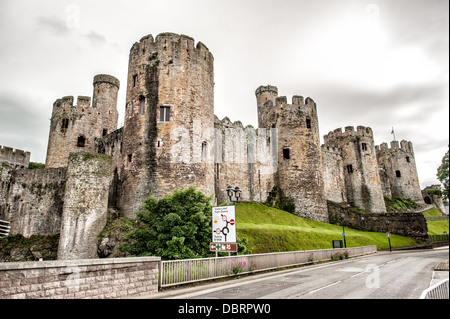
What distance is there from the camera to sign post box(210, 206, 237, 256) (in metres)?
14.3

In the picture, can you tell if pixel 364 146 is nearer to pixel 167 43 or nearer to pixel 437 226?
pixel 437 226

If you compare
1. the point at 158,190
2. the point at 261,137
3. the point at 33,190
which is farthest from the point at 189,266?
the point at 261,137

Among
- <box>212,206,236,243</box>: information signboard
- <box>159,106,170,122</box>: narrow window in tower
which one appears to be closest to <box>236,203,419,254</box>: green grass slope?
<box>212,206,236,243</box>: information signboard

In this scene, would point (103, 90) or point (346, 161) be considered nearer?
point (103, 90)

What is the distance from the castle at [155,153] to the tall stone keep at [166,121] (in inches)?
3.1

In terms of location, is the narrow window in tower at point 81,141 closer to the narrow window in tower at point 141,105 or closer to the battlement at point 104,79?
the battlement at point 104,79

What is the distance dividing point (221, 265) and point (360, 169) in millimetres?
38029

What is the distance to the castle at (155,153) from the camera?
20.9 meters

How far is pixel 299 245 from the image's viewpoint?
23.1m

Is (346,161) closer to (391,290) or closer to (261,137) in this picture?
(261,137)

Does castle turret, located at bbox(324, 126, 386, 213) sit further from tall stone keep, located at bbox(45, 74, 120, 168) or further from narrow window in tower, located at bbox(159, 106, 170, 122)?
tall stone keep, located at bbox(45, 74, 120, 168)

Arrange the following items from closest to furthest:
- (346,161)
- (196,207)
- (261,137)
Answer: (196,207) < (261,137) < (346,161)

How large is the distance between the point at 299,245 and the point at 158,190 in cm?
1123

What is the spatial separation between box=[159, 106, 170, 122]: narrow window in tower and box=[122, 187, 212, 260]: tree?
312 inches
